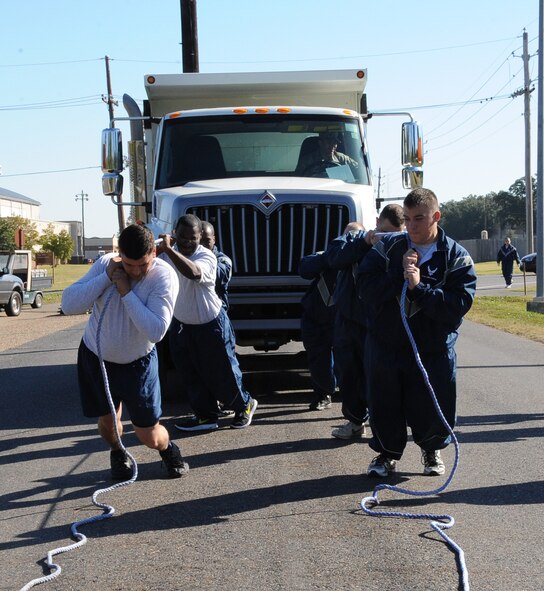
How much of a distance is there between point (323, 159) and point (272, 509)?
608 cm

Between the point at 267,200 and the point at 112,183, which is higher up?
the point at 112,183

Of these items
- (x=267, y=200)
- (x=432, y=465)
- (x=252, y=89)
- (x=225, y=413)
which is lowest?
(x=225, y=413)

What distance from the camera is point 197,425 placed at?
892cm

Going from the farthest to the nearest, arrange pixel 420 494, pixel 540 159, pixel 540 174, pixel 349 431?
1. pixel 540 159
2. pixel 540 174
3. pixel 349 431
4. pixel 420 494

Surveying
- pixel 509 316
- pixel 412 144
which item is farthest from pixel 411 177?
pixel 509 316

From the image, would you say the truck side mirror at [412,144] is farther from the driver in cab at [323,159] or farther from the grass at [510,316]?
the grass at [510,316]

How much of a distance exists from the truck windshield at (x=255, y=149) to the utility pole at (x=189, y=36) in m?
9.40

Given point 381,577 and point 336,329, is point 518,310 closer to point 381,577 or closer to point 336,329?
point 336,329

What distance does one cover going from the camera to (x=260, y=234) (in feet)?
33.8

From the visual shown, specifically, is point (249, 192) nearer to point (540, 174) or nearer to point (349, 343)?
point (349, 343)

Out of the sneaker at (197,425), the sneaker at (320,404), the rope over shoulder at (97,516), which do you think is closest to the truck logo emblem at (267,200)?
the sneaker at (320,404)

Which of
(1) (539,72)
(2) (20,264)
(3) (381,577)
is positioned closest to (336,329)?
(3) (381,577)

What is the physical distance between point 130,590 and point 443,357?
108 inches

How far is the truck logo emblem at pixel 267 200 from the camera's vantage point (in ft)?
33.6
